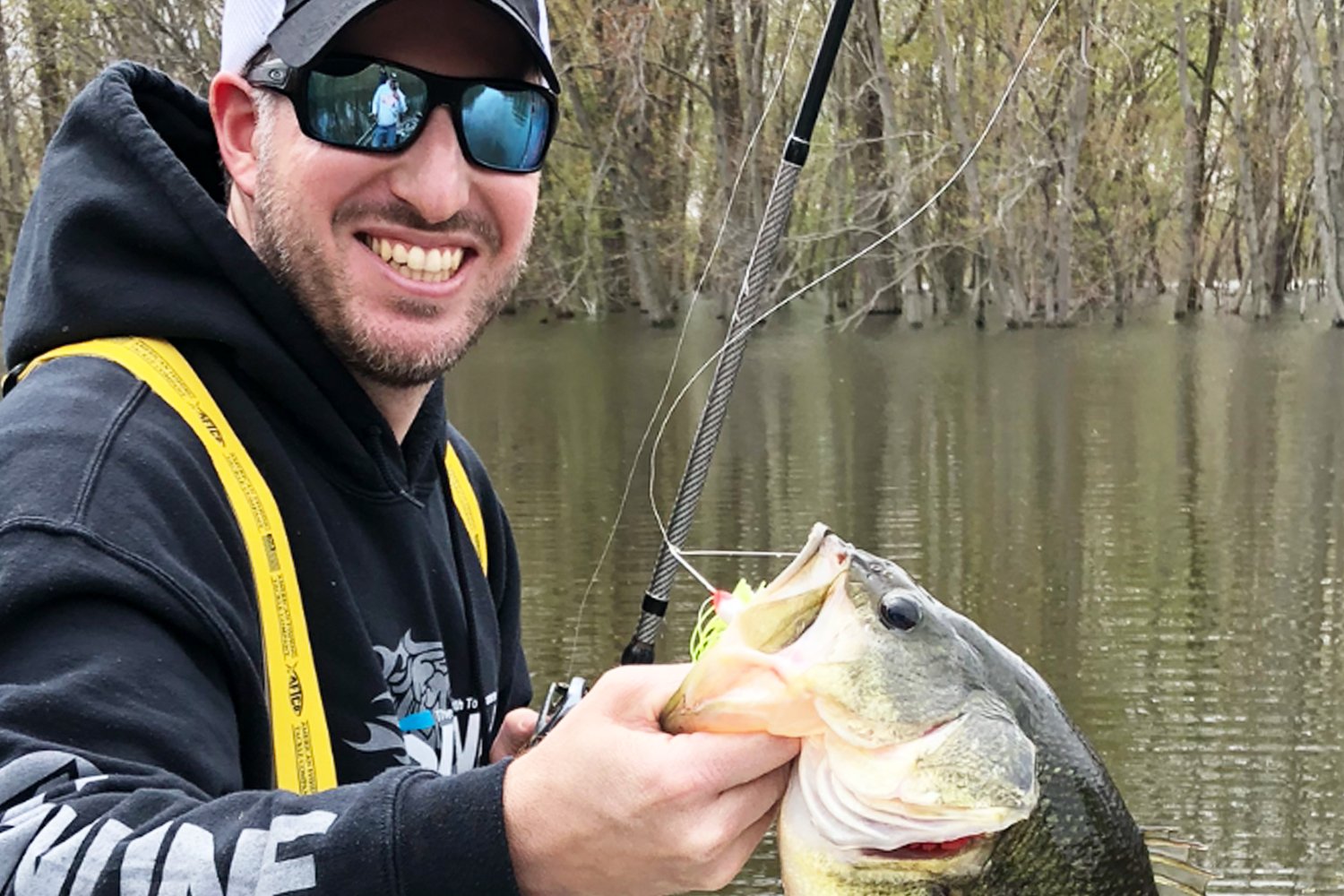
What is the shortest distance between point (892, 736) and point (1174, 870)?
59 centimetres

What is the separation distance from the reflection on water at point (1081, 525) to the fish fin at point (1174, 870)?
157 inches

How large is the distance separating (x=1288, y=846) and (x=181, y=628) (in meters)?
5.68

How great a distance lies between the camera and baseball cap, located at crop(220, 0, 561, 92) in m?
1.90

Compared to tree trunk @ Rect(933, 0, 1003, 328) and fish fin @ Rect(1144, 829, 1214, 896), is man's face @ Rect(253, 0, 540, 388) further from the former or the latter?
tree trunk @ Rect(933, 0, 1003, 328)

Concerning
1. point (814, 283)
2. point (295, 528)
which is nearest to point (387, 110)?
point (295, 528)

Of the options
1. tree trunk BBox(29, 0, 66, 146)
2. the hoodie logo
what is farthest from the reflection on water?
tree trunk BBox(29, 0, 66, 146)

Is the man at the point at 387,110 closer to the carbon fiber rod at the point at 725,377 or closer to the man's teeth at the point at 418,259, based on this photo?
the man's teeth at the point at 418,259

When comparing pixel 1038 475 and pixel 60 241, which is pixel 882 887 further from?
pixel 1038 475

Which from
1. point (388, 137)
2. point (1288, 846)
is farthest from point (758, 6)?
A: point (388, 137)

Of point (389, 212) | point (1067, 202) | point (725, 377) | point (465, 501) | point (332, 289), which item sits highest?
point (1067, 202)

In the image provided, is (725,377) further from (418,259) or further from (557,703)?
(418,259)

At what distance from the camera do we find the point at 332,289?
1.99 metres

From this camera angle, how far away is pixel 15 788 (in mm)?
1244

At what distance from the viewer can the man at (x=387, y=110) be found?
Result: 1.93 metres
